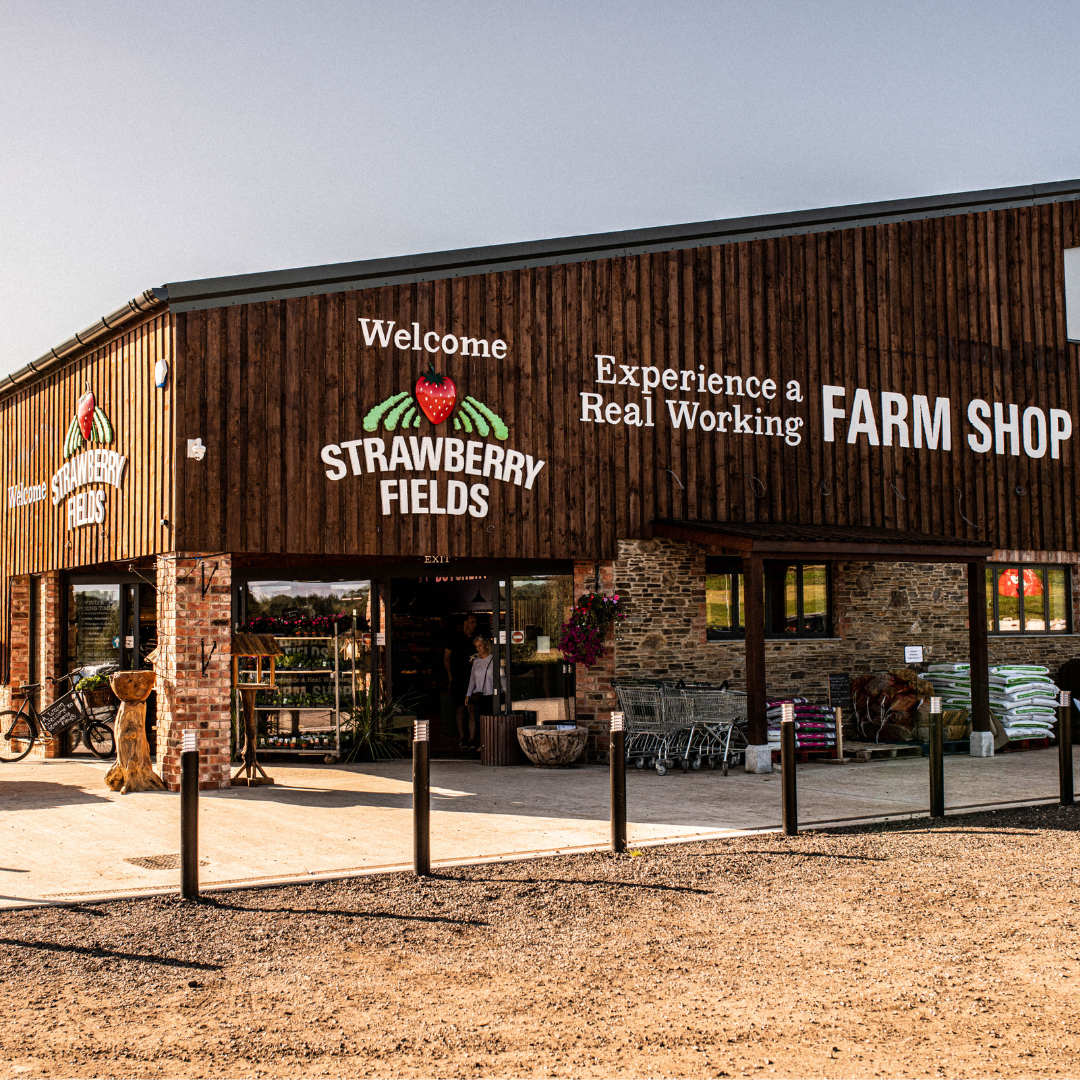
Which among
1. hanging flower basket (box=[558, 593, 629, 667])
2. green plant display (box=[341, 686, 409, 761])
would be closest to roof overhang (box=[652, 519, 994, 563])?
hanging flower basket (box=[558, 593, 629, 667])

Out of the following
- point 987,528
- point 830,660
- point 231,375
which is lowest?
point 830,660

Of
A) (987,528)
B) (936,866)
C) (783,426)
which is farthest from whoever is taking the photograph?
(987,528)

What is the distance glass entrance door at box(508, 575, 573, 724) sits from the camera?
1547cm

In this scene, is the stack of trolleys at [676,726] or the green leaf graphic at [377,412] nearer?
the green leaf graphic at [377,412]

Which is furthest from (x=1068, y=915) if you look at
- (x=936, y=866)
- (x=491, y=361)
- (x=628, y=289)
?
(x=628, y=289)

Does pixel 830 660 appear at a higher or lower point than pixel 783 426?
lower

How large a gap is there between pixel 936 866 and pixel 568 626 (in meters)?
7.29

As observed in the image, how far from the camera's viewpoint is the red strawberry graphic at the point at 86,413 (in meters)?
14.5

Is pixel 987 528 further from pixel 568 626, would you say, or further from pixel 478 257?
pixel 478 257

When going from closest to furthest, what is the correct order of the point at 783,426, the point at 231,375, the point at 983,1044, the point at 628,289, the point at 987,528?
the point at 983,1044
the point at 231,375
the point at 628,289
the point at 783,426
the point at 987,528

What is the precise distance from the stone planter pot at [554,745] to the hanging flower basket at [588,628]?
3.07 ft

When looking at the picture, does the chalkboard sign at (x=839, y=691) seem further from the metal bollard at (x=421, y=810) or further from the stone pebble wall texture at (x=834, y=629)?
the metal bollard at (x=421, y=810)

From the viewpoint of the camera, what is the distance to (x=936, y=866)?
8.16 meters

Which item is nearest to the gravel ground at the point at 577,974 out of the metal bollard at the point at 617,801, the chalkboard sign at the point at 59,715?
the metal bollard at the point at 617,801
